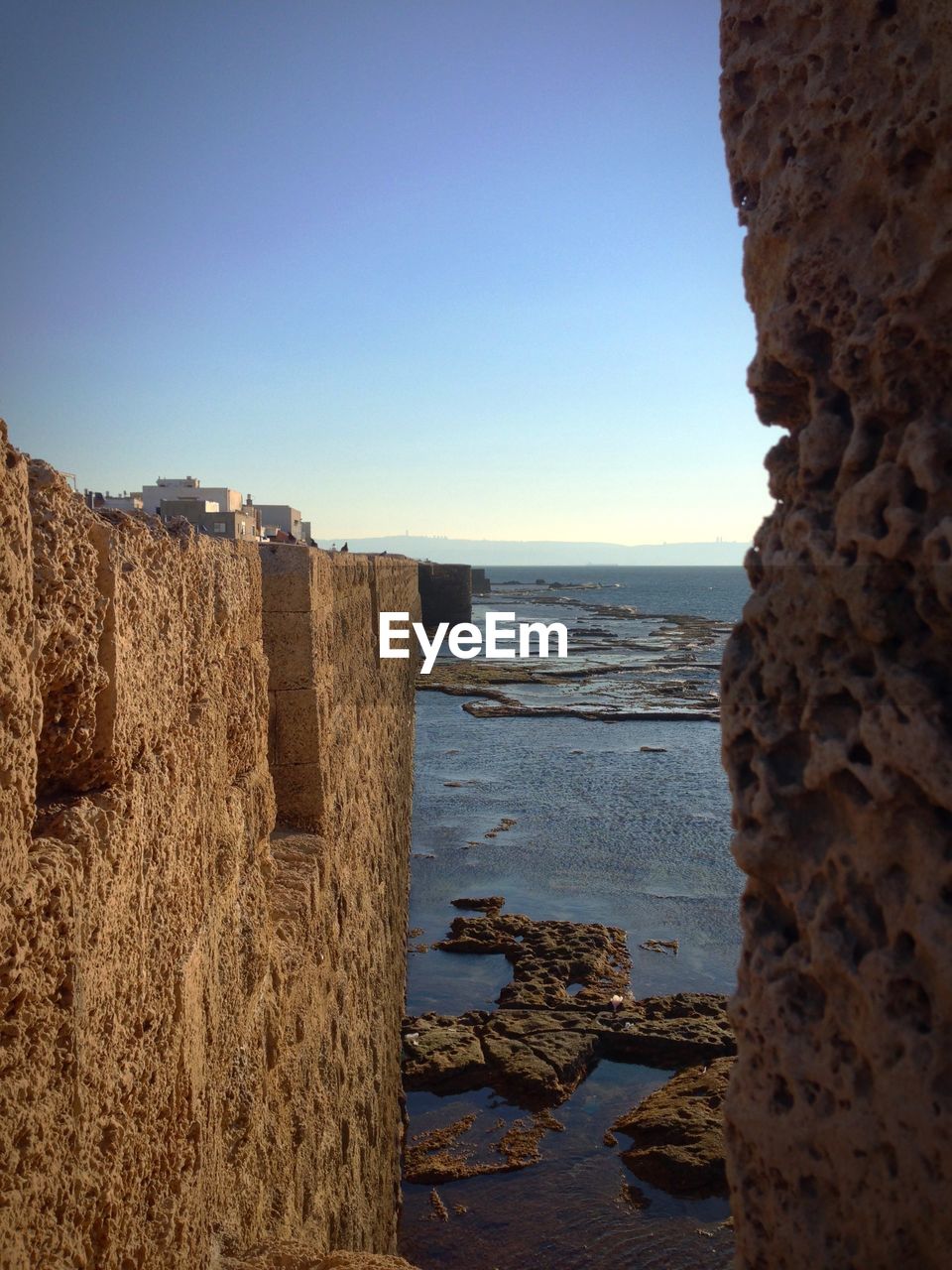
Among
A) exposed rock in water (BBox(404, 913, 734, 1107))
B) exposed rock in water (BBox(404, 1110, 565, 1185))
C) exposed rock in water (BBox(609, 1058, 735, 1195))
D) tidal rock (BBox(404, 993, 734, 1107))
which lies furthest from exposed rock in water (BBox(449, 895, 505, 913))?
exposed rock in water (BBox(404, 1110, 565, 1185))

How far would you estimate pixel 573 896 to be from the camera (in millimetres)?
12062

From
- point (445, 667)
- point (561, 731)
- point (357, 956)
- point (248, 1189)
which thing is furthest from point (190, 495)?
point (248, 1189)

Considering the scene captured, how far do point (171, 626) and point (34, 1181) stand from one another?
1.06 meters

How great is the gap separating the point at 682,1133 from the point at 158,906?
663 cm

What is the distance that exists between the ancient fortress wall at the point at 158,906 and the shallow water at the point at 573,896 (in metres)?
3.24

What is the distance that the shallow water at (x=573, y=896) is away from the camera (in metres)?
6.73

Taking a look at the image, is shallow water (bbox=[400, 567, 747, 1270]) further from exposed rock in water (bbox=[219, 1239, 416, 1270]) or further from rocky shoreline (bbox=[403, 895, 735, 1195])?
exposed rock in water (bbox=[219, 1239, 416, 1270])

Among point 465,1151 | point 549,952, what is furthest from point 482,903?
point 465,1151

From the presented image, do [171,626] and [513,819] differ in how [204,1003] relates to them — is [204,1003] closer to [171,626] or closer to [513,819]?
[171,626]

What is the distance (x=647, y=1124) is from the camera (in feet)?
25.3

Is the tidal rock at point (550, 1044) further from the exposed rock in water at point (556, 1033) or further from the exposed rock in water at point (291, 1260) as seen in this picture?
the exposed rock in water at point (291, 1260)

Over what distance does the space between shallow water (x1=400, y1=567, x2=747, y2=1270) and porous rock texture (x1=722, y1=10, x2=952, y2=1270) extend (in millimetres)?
5892

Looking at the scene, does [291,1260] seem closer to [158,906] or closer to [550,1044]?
[158,906]

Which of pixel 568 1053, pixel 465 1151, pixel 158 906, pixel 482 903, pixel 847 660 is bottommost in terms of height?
pixel 465 1151
